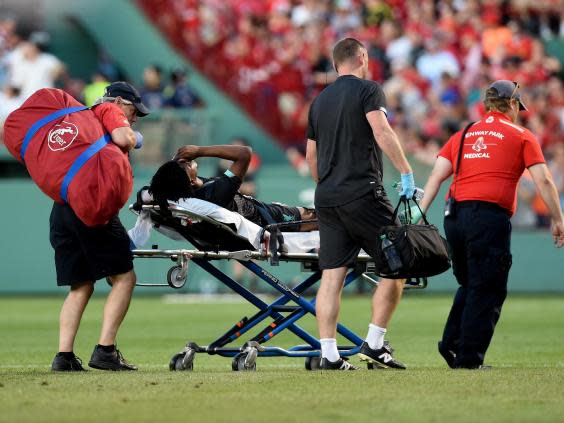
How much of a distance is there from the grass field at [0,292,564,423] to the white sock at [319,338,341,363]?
31cm

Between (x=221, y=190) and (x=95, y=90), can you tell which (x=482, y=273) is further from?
(x=95, y=90)

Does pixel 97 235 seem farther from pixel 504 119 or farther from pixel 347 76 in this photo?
pixel 504 119

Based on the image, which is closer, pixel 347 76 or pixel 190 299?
pixel 347 76

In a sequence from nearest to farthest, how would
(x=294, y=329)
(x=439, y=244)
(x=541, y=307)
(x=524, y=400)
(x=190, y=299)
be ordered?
(x=524, y=400) < (x=439, y=244) < (x=294, y=329) < (x=541, y=307) < (x=190, y=299)

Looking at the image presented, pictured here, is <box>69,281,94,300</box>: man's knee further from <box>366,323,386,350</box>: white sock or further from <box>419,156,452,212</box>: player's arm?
<box>419,156,452,212</box>: player's arm

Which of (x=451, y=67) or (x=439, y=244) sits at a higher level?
(x=451, y=67)

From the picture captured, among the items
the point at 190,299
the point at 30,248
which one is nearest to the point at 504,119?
the point at 190,299

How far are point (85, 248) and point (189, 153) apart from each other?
1198 millimetres

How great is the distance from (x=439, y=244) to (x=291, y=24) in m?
17.4

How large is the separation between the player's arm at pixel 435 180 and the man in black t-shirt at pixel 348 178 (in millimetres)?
532

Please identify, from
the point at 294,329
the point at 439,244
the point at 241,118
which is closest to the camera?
the point at 439,244

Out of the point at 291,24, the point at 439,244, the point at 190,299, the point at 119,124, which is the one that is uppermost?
the point at 291,24

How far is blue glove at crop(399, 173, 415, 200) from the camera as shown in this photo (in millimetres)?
10055

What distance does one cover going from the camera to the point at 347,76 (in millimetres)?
10383
